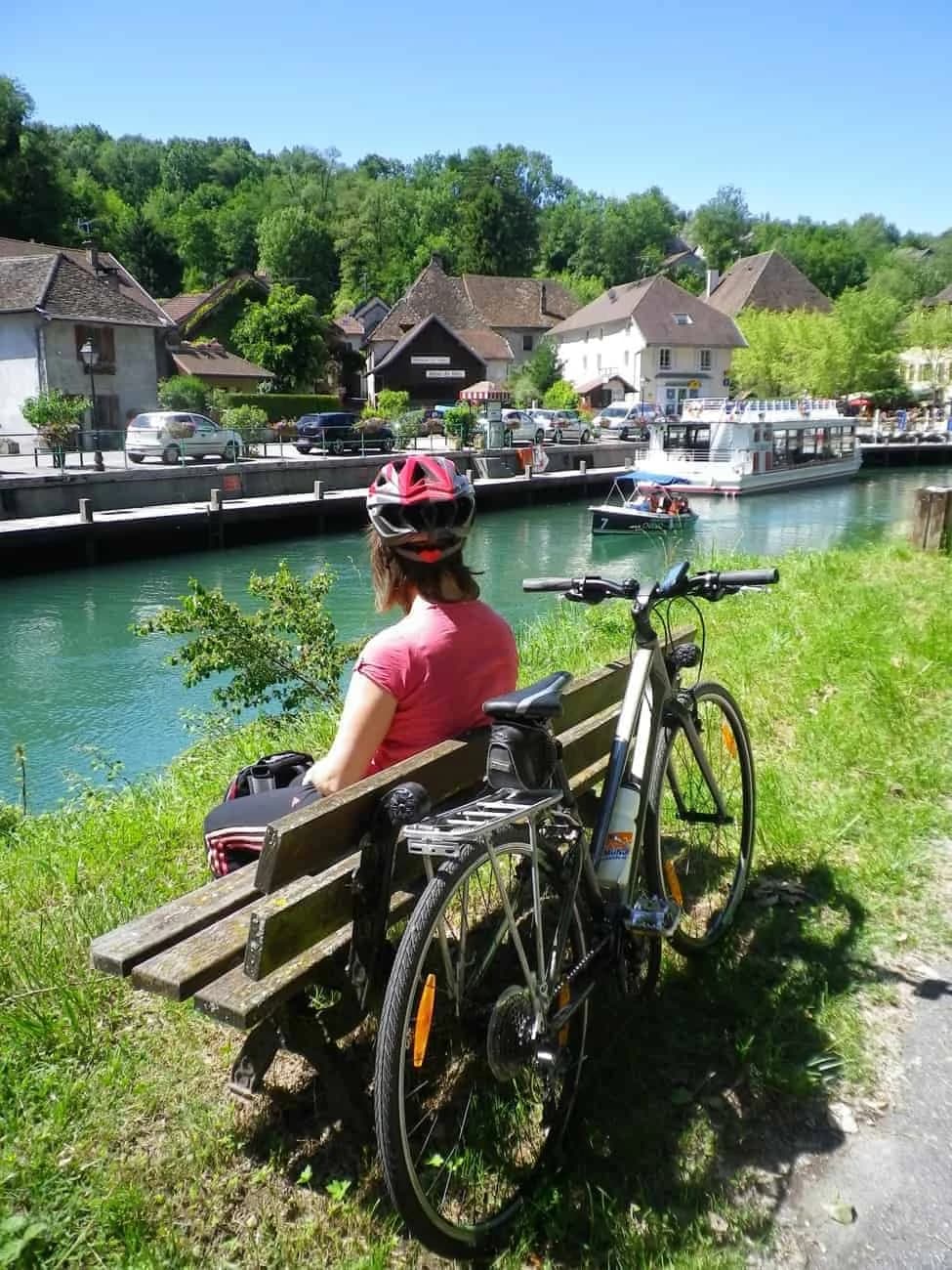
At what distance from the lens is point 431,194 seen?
108125 millimetres

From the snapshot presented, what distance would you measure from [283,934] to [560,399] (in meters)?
61.3

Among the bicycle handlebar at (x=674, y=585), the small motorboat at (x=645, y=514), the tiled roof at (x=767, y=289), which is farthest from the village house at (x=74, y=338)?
the tiled roof at (x=767, y=289)

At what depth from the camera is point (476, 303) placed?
251ft

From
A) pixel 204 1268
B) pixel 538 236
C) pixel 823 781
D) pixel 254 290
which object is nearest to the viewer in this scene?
pixel 204 1268

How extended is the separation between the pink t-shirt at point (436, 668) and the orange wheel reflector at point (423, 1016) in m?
0.87

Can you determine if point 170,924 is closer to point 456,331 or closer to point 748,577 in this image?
point 748,577

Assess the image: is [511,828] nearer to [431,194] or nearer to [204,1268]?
[204,1268]

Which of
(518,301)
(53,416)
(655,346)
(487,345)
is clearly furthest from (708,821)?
(518,301)

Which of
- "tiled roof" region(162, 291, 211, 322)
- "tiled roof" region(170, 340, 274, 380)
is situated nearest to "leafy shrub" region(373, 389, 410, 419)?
"tiled roof" region(170, 340, 274, 380)

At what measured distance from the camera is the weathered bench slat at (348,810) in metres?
2.30

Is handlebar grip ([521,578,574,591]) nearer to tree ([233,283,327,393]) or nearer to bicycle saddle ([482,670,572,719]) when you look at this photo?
bicycle saddle ([482,670,572,719])

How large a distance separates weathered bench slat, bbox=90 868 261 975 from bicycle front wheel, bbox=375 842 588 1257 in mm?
579

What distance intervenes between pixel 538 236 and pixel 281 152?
38441mm

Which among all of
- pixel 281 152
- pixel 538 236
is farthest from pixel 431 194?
pixel 281 152
